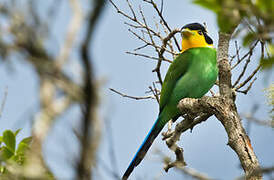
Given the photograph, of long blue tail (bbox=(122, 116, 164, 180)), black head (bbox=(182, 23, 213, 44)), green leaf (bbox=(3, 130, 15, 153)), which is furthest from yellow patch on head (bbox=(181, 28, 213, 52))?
green leaf (bbox=(3, 130, 15, 153))

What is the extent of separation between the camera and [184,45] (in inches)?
181

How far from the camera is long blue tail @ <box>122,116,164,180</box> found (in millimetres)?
3518

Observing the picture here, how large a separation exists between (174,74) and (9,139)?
1945 millimetres

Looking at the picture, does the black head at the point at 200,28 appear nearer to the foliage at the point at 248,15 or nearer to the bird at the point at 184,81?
the bird at the point at 184,81

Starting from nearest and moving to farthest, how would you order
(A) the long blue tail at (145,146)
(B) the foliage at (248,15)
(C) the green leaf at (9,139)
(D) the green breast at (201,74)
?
(B) the foliage at (248,15)
(C) the green leaf at (9,139)
(A) the long blue tail at (145,146)
(D) the green breast at (201,74)

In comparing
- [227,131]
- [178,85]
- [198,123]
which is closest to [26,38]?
[227,131]

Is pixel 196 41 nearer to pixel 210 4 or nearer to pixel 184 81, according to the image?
pixel 184 81

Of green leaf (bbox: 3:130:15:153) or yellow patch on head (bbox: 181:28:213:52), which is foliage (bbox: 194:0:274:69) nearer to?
green leaf (bbox: 3:130:15:153)

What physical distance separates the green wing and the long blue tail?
0.64 feet

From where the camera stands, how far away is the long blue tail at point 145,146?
352 cm

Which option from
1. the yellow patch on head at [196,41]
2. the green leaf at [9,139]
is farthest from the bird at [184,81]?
the green leaf at [9,139]

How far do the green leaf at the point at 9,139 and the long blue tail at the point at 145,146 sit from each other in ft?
3.44

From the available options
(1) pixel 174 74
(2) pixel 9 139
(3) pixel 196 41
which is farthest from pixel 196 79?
(2) pixel 9 139

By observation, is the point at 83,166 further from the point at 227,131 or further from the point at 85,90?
the point at 227,131
